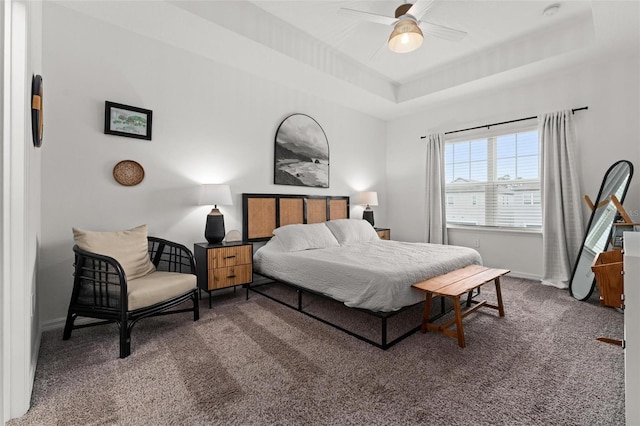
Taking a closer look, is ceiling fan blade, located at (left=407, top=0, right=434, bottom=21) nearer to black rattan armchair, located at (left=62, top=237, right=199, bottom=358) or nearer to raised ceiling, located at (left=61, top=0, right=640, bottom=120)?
raised ceiling, located at (left=61, top=0, right=640, bottom=120)

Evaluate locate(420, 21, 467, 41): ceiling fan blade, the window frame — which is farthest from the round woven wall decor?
the window frame

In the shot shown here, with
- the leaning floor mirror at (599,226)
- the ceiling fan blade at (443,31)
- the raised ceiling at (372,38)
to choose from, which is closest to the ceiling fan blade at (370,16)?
the ceiling fan blade at (443,31)

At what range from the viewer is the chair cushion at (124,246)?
7.88 feet

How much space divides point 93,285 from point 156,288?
1.54ft

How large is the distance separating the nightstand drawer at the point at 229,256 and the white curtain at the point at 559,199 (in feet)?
12.7

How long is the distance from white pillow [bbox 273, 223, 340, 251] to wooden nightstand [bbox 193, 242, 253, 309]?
0.43 m

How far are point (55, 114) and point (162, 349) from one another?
7.29ft

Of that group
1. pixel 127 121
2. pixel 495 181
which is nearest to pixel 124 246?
pixel 127 121

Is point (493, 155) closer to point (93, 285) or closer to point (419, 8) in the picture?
point (419, 8)

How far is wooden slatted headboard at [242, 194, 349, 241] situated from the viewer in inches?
153

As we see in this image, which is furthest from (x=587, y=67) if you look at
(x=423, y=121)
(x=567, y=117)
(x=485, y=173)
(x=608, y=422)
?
(x=608, y=422)

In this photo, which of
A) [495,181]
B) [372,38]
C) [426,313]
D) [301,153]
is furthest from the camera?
[495,181]

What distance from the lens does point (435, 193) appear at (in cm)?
510

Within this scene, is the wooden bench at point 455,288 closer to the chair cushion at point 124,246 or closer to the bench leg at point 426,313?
the bench leg at point 426,313
